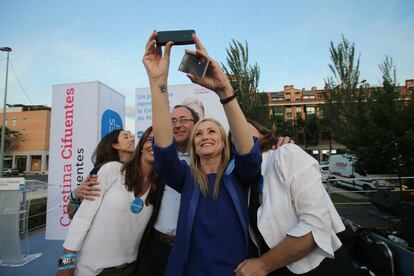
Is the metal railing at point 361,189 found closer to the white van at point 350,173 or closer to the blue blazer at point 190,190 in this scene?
the white van at point 350,173

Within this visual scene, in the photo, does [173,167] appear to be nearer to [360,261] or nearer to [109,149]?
[109,149]

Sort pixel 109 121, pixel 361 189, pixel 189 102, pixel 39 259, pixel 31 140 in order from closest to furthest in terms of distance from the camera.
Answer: pixel 189 102 → pixel 39 259 → pixel 109 121 → pixel 361 189 → pixel 31 140

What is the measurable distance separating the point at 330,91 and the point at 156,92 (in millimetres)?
19152

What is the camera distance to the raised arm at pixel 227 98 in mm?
1171

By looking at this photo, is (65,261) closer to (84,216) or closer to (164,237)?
(84,216)

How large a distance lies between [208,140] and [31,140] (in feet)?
164

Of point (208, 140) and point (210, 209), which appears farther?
point (208, 140)

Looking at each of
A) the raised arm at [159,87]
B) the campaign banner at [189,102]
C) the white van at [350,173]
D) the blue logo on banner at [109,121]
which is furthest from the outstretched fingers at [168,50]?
the white van at [350,173]

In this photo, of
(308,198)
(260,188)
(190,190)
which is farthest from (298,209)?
(190,190)

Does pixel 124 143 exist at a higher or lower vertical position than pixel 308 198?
higher

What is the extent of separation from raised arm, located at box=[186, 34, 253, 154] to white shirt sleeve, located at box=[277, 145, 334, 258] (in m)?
0.20

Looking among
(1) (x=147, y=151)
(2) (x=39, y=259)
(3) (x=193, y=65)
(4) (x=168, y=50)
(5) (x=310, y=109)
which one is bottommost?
(2) (x=39, y=259)

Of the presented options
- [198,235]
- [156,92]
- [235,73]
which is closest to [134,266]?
[198,235]

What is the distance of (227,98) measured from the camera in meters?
1.22
